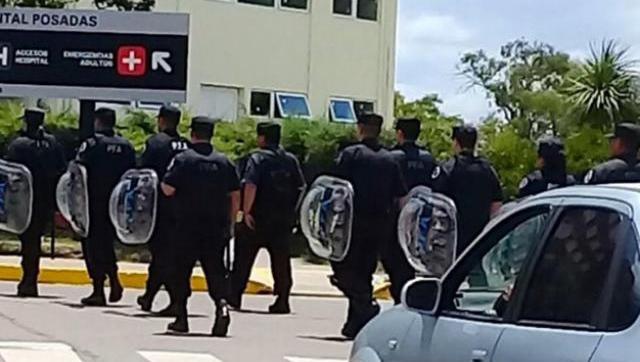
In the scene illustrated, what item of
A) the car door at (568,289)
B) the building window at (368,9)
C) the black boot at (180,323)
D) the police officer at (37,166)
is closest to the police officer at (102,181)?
the police officer at (37,166)

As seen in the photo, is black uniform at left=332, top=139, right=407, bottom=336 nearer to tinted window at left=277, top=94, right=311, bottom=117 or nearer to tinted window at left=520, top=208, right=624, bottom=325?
tinted window at left=520, top=208, right=624, bottom=325

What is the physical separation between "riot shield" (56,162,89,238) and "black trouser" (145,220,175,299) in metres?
1.09

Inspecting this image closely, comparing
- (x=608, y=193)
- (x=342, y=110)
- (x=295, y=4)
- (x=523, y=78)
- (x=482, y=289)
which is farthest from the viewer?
(x=523, y=78)

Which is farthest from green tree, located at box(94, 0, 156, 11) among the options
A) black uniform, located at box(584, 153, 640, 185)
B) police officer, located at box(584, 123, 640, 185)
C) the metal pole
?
black uniform, located at box(584, 153, 640, 185)

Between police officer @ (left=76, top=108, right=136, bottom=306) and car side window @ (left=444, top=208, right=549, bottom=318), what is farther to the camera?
police officer @ (left=76, top=108, right=136, bottom=306)

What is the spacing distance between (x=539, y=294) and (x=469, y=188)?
8.12 meters

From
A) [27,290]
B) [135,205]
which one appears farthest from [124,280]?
[135,205]

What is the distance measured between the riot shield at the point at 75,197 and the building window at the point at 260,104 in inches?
771

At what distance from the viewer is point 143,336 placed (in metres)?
14.2

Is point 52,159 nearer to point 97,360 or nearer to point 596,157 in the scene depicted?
point 97,360

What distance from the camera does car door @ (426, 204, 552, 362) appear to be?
20.9ft

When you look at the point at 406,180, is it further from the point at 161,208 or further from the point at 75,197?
the point at 75,197

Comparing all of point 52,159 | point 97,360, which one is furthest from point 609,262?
point 52,159

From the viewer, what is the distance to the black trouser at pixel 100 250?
16.5 m
